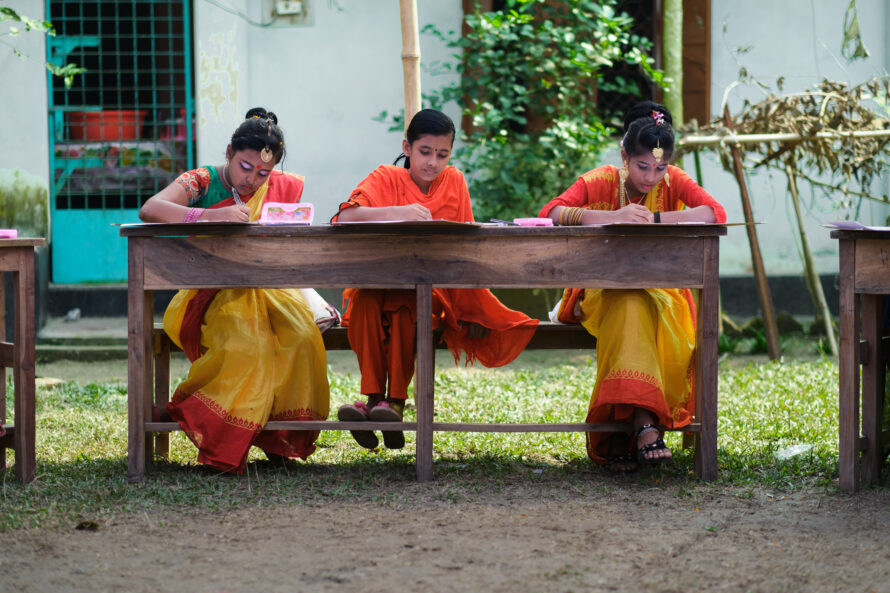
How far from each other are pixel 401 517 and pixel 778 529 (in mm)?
1184

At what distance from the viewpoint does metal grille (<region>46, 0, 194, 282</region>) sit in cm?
793

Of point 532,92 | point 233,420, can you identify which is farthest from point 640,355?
point 532,92

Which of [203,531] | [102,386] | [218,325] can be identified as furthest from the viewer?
[102,386]

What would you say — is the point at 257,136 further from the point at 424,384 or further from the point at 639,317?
the point at 639,317

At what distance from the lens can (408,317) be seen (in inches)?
152

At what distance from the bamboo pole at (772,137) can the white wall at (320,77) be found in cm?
236

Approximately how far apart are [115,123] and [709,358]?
603 centimetres

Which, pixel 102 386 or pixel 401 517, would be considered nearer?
pixel 401 517

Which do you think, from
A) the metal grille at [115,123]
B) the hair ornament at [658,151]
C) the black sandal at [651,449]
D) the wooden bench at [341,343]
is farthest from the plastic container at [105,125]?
the black sandal at [651,449]

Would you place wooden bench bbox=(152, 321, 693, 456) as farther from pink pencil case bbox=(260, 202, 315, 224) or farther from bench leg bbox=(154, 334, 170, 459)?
pink pencil case bbox=(260, 202, 315, 224)

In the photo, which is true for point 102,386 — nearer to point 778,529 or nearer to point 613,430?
point 613,430

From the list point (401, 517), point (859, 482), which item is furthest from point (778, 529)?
point (401, 517)

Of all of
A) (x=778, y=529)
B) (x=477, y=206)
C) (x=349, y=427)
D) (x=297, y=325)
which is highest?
(x=477, y=206)

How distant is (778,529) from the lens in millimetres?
3031
